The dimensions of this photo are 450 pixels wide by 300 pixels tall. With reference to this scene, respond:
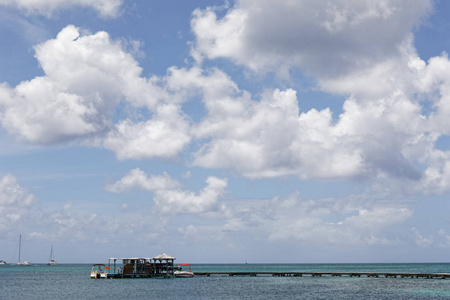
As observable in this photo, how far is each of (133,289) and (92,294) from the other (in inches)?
316

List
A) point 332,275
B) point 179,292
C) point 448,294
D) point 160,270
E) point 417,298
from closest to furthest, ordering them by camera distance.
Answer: point 417,298
point 448,294
point 179,292
point 160,270
point 332,275

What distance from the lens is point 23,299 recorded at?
242ft

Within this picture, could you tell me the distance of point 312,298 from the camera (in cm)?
6931

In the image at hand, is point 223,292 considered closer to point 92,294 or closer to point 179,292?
point 179,292

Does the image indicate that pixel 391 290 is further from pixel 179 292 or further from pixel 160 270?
pixel 160 270

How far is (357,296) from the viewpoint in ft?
235

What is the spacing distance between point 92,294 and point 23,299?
10084 mm

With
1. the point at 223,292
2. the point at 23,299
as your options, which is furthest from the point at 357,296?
the point at 23,299

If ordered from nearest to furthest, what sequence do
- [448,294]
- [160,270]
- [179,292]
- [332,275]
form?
[448,294] < [179,292] < [160,270] < [332,275]

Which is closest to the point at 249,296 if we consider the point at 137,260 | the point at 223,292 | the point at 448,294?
the point at 223,292

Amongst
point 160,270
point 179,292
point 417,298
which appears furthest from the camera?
point 160,270

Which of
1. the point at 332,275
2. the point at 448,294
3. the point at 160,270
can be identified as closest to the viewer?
the point at 448,294

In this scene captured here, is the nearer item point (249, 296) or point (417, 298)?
point (417, 298)

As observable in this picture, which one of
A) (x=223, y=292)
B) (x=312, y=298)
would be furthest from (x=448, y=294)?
(x=223, y=292)
